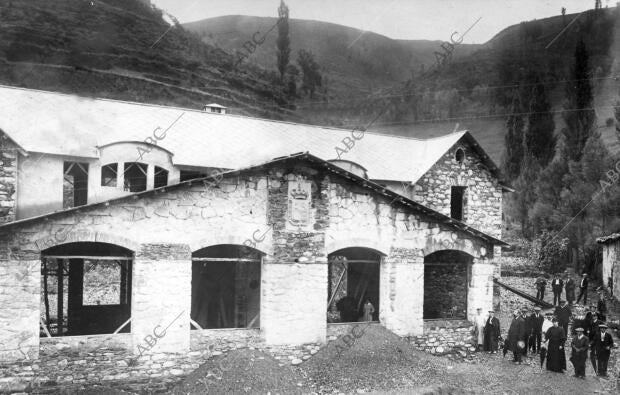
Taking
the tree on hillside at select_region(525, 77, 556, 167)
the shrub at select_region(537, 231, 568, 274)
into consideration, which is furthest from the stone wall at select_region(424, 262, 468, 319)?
the tree on hillside at select_region(525, 77, 556, 167)

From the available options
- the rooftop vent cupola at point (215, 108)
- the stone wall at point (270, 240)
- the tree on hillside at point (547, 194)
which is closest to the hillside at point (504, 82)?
the tree on hillside at point (547, 194)

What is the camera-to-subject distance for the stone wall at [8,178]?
14.4 metres

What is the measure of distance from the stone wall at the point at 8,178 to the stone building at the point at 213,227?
4cm

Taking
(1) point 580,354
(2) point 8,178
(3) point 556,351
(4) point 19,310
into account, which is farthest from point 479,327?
(2) point 8,178

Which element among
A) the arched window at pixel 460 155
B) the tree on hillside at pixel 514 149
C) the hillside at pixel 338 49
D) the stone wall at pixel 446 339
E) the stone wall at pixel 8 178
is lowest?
the stone wall at pixel 446 339

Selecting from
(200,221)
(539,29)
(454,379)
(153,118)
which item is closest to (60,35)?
(153,118)

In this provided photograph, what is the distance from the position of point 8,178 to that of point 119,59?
53.8m

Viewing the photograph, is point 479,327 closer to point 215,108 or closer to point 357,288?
point 357,288

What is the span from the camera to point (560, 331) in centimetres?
1392

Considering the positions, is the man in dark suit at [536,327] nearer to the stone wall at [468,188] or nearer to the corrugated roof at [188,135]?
the stone wall at [468,188]

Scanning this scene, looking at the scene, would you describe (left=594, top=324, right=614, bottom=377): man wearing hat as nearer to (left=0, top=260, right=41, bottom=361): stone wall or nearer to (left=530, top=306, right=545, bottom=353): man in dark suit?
(left=530, top=306, right=545, bottom=353): man in dark suit

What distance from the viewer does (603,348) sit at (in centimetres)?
1383

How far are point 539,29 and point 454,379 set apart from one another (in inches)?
3909

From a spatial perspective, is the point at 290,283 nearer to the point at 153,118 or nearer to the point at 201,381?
the point at 201,381
